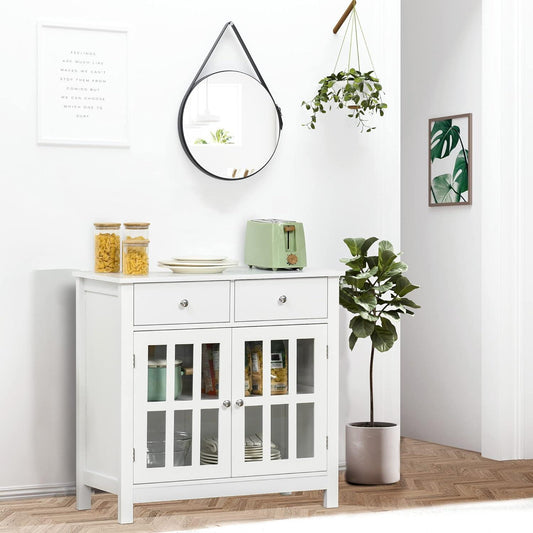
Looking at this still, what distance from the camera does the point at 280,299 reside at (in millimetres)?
3439

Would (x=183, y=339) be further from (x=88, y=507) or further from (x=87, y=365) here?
(x=88, y=507)

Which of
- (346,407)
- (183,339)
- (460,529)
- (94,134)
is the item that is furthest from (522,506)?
(94,134)

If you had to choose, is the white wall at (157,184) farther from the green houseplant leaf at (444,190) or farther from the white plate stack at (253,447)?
the white plate stack at (253,447)

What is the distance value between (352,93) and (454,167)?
972 millimetres

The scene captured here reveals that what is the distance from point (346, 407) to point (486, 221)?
43.2 inches

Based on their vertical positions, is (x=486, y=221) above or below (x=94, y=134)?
below

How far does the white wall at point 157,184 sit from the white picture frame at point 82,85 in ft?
0.12

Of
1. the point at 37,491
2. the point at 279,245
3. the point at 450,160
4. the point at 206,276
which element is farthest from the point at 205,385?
the point at 450,160

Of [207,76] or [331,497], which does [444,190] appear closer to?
[207,76]

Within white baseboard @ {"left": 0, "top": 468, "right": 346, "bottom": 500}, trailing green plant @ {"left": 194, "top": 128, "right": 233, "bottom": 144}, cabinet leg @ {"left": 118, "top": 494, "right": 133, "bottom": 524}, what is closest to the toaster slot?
trailing green plant @ {"left": 194, "top": 128, "right": 233, "bottom": 144}

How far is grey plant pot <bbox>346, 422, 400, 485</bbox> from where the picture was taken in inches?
152

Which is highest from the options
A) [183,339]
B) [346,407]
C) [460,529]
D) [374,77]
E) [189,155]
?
[374,77]

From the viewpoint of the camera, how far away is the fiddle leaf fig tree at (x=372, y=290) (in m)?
3.77

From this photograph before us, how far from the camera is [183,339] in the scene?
3311 mm
